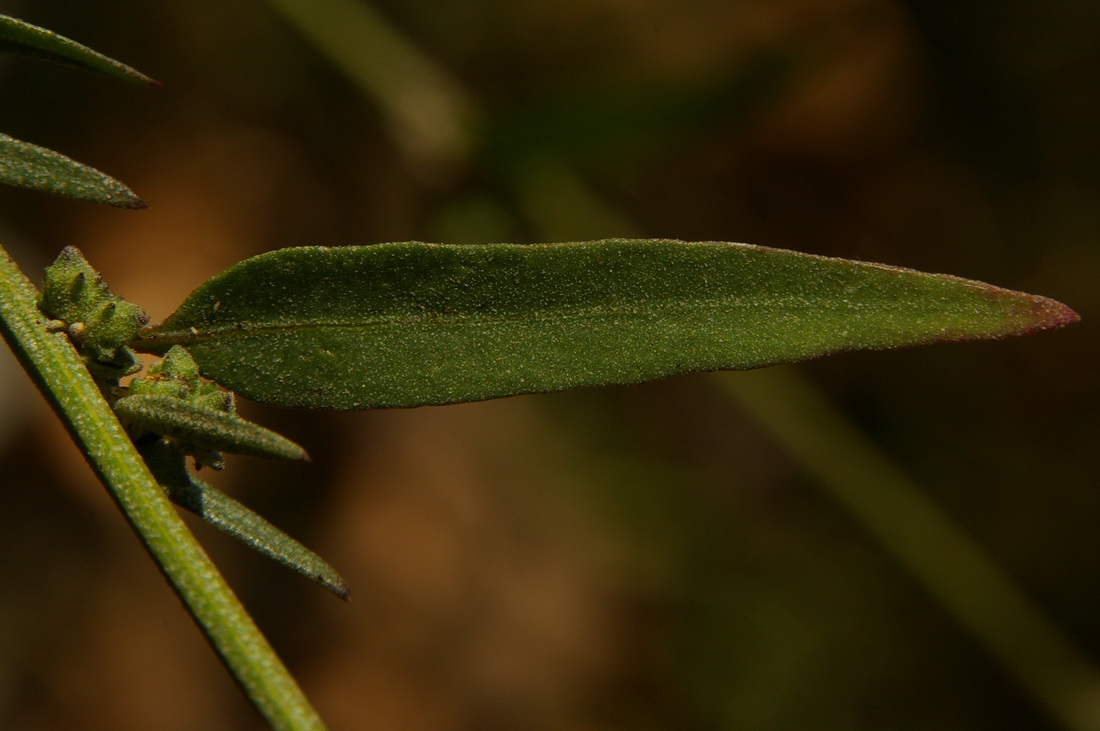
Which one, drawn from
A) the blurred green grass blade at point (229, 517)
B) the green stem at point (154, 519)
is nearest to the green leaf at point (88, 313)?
the green stem at point (154, 519)

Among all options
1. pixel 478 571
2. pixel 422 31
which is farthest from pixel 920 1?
pixel 478 571

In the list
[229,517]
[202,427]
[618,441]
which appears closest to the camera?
[202,427]

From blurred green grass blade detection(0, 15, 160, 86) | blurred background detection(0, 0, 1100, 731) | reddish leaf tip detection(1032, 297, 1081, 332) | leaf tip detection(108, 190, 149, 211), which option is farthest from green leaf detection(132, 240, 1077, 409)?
blurred background detection(0, 0, 1100, 731)

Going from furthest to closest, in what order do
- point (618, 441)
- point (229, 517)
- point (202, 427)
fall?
point (618, 441) → point (229, 517) → point (202, 427)

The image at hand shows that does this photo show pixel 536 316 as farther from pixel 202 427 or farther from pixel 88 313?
pixel 88 313

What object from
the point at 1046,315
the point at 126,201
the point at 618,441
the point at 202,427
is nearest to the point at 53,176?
the point at 126,201

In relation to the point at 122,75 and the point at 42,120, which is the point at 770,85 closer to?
the point at 122,75

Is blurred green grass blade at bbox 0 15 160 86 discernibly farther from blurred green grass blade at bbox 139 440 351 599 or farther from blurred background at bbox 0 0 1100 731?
blurred background at bbox 0 0 1100 731
